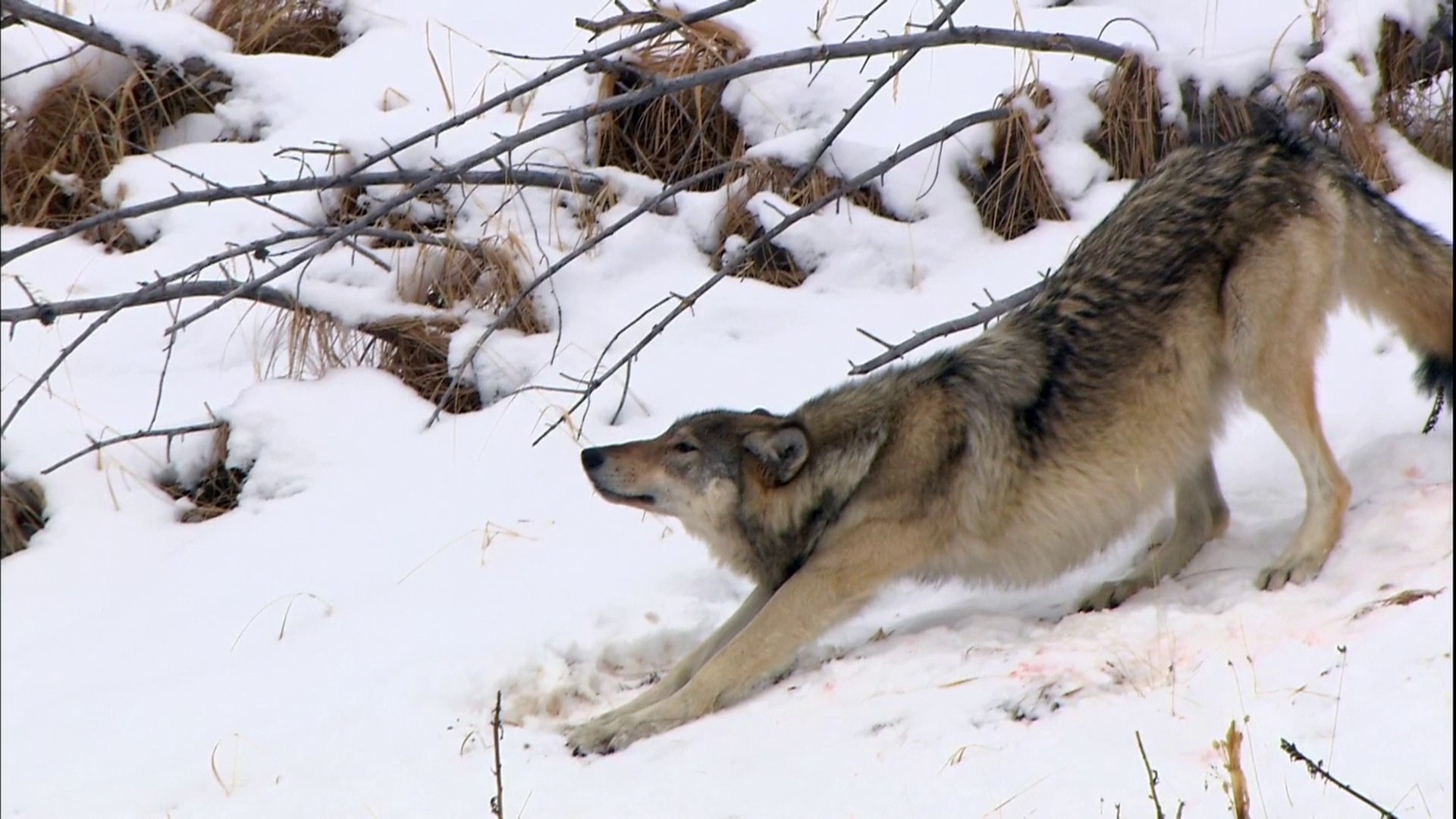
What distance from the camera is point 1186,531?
5.20m

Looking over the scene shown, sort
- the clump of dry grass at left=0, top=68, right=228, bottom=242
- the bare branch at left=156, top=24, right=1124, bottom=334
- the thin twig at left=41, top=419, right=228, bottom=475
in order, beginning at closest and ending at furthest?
1. the bare branch at left=156, top=24, right=1124, bottom=334
2. the thin twig at left=41, top=419, right=228, bottom=475
3. the clump of dry grass at left=0, top=68, right=228, bottom=242

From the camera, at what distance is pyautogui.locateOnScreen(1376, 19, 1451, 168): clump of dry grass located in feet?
24.0

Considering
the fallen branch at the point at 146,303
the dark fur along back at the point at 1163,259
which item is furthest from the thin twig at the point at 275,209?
the dark fur along back at the point at 1163,259

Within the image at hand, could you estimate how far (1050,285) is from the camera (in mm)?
5270

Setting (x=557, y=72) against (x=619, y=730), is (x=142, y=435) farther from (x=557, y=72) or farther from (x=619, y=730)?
(x=619, y=730)

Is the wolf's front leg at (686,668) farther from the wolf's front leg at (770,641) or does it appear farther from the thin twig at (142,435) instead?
the thin twig at (142,435)

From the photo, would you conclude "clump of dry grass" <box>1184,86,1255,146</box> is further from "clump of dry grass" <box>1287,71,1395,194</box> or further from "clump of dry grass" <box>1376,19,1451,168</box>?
"clump of dry grass" <box>1376,19,1451,168</box>

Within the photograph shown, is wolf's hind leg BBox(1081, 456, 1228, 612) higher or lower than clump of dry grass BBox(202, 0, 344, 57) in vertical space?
lower

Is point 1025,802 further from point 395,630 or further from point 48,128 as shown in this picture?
point 48,128

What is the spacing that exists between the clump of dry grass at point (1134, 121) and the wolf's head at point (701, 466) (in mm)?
3335

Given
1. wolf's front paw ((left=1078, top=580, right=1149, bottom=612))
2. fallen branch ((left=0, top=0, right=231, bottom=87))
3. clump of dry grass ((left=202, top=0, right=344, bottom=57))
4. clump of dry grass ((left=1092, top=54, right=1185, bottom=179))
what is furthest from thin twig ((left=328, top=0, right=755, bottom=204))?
clump of dry grass ((left=202, top=0, right=344, bottom=57))

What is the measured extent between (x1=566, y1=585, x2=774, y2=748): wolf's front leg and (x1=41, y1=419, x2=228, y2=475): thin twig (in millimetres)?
3393

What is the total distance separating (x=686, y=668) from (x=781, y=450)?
765 mm

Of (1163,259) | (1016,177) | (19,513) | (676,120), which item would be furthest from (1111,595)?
(19,513)
